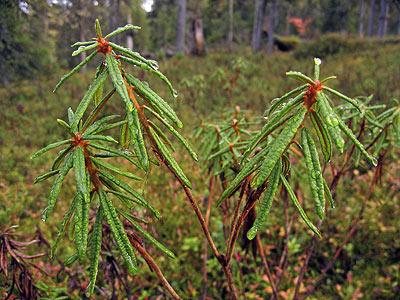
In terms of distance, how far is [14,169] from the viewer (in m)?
7.01

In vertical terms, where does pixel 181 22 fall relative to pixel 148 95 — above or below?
above

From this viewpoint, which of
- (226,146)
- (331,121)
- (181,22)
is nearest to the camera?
(331,121)

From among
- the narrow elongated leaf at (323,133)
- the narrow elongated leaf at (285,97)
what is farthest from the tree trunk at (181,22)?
the narrow elongated leaf at (323,133)

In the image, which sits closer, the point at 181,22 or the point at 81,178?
the point at 81,178

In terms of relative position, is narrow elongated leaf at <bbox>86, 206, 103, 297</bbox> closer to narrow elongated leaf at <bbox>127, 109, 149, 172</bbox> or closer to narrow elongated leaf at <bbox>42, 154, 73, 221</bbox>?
narrow elongated leaf at <bbox>42, 154, 73, 221</bbox>

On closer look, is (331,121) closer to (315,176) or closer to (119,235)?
(315,176)

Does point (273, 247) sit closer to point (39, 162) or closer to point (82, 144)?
point (82, 144)

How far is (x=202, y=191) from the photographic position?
550 centimetres

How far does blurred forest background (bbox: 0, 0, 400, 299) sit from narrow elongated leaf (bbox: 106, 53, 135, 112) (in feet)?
3.38

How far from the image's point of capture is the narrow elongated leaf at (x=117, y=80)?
0.87 metres

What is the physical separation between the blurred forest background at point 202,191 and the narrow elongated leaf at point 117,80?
103cm

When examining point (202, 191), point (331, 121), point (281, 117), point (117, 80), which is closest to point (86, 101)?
point (117, 80)

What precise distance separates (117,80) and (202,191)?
4695 mm

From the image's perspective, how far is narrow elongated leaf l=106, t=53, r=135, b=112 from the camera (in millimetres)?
872
